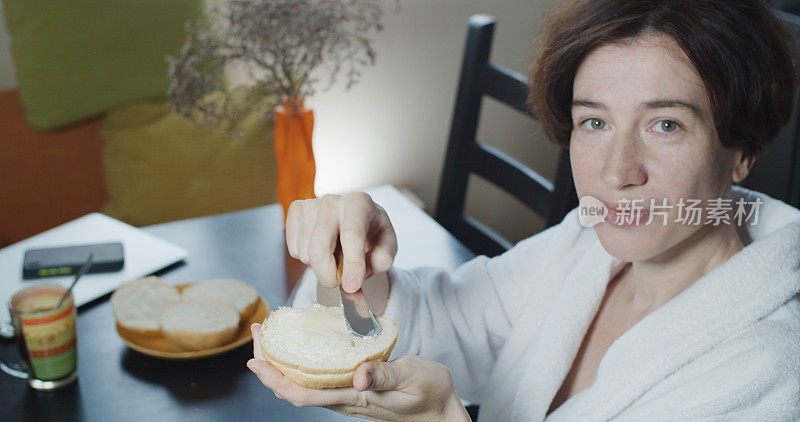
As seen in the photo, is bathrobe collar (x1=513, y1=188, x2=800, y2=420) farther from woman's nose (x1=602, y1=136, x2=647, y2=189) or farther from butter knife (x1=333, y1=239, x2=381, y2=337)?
butter knife (x1=333, y1=239, x2=381, y2=337)

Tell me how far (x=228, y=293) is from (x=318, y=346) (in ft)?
1.55

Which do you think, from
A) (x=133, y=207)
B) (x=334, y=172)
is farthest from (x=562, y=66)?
(x=334, y=172)

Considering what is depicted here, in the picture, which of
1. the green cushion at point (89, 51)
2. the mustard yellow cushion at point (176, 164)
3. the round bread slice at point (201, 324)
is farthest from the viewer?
the mustard yellow cushion at point (176, 164)

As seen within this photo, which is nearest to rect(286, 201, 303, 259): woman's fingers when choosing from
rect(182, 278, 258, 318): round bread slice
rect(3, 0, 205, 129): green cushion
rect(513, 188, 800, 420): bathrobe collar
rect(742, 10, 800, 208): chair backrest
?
rect(182, 278, 258, 318): round bread slice

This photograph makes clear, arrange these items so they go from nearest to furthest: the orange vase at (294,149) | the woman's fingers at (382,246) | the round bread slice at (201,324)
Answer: the woman's fingers at (382,246), the round bread slice at (201,324), the orange vase at (294,149)

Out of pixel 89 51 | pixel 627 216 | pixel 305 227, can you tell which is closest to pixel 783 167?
pixel 627 216

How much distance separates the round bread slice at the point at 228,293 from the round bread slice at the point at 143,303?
0.03m

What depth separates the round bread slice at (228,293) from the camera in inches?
54.7

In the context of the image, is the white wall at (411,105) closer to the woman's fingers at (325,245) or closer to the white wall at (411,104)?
the white wall at (411,104)

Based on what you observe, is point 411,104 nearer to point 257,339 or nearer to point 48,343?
point 48,343

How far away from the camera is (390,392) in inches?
37.2

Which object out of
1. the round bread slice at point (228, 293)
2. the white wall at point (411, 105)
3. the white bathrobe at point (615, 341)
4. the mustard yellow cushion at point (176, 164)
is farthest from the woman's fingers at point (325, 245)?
the white wall at point (411, 105)

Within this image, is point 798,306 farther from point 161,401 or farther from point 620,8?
point 161,401

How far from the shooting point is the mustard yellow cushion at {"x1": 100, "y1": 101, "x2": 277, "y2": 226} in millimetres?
2445
